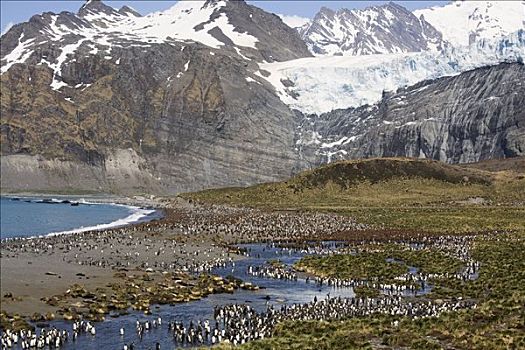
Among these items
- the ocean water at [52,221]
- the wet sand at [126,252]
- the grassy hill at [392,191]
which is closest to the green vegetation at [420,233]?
the grassy hill at [392,191]

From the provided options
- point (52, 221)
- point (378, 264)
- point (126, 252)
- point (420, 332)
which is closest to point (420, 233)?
point (378, 264)

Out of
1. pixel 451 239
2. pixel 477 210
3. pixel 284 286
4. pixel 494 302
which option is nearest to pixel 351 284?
pixel 284 286

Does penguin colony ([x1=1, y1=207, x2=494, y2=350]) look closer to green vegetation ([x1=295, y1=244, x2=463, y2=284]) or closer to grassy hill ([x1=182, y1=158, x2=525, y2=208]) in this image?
green vegetation ([x1=295, y1=244, x2=463, y2=284])

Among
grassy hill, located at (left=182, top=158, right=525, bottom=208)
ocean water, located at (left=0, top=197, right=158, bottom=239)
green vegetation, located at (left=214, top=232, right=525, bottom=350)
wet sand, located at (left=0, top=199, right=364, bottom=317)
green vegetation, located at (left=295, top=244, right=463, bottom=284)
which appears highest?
grassy hill, located at (left=182, top=158, right=525, bottom=208)

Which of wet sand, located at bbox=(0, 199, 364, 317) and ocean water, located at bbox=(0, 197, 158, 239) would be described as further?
ocean water, located at bbox=(0, 197, 158, 239)

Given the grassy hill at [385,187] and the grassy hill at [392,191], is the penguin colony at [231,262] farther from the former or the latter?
the grassy hill at [385,187]

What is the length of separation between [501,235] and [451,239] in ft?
23.2

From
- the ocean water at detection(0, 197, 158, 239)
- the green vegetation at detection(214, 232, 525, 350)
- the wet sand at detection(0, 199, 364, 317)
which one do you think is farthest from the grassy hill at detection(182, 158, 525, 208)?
the green vegetation at detection(214, 232, 525, 350)

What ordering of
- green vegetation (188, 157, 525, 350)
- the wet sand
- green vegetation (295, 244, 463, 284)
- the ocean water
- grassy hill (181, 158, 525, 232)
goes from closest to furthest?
1. green vegetation (188, 157, 525, 350)
2. the wet sand
3. green vegetation (295, 244, 463, 284)
4. the ocean water
5. grassy hill (181, 158, 525, 232)

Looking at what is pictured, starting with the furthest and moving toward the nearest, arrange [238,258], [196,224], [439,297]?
[196,224] → [238,258] → [439,297]

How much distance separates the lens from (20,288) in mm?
56656

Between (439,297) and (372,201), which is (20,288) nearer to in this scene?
(439,297)

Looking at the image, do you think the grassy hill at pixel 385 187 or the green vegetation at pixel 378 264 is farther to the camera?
the grassy hill at pixel 385 187

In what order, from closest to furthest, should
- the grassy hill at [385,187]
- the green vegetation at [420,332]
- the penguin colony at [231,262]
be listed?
1. the green vegetation at [420,332]
2. the penguin colony at [231,262]
3. the grassy hill at [385,187]
